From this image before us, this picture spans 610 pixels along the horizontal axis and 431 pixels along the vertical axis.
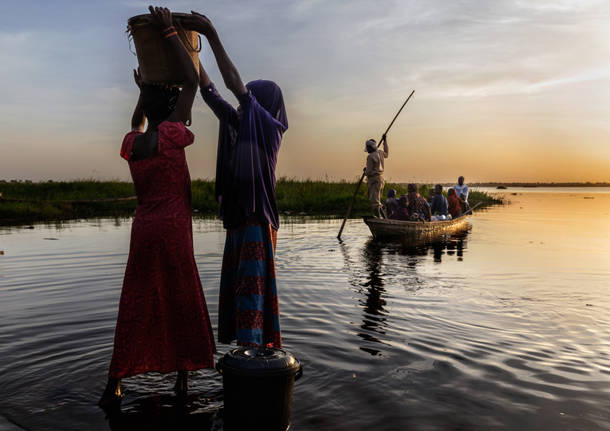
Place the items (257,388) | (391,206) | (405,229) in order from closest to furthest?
1. (257,388)
2. (405,229)
3. (391,206)

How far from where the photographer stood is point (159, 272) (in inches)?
124

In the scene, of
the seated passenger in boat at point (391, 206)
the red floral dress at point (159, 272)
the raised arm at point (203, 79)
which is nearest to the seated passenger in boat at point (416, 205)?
the seated passenger in boat at point (391, 206)

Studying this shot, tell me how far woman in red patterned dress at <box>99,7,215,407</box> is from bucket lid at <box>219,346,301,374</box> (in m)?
0.51

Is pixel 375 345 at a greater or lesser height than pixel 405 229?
lesser

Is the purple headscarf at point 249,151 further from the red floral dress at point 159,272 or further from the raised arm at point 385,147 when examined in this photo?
the raised arm at point 385,147

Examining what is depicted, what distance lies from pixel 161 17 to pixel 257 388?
6.86 feet

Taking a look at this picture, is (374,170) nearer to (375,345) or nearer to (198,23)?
(375,345)

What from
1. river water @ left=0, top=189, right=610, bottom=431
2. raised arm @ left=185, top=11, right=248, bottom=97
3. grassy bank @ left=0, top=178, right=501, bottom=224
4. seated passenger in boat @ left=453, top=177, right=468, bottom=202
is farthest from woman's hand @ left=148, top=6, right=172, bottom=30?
grassy bank @ left=0, top=178, right=501, bottom=224

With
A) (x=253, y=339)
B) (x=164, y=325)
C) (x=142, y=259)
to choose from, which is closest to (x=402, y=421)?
(x=253, y=339)

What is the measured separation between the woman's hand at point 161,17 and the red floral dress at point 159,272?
55cm

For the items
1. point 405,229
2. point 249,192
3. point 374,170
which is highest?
point 374,170

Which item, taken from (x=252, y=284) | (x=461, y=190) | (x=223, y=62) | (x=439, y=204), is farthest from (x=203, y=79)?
(x=461, y=190)

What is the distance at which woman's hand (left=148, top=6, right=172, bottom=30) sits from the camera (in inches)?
115

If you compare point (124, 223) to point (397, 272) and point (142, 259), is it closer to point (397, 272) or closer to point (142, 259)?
point (397, 272)
